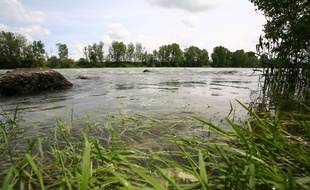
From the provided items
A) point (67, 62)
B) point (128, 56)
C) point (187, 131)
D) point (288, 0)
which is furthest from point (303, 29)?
point (128, 56)

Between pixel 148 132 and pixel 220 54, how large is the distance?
107089mm

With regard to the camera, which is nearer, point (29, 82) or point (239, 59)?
point (29, 82)

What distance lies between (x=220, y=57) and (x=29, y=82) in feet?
341

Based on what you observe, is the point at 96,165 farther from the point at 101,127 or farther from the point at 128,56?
the point at 128,56

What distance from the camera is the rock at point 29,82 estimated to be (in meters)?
6.21

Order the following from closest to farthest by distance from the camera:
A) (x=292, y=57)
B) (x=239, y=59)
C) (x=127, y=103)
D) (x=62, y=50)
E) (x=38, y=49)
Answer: (x=127, y=103)
(x=292, y=57)
(x=38, y=49)
(x=62, y=50)
(x=239, y=59)

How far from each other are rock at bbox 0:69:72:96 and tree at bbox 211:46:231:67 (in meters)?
99.1

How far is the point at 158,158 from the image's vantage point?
4.95 feet

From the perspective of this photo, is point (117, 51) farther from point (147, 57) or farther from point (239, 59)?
point (239, 59)

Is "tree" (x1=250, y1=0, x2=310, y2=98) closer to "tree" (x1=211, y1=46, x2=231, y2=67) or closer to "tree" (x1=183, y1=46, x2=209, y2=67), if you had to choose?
"tree" (x1=183, y1=46, x2=209, y2=67)

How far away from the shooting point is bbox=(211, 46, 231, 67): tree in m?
96.8

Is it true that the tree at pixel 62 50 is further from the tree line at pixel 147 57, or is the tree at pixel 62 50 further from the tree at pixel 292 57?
the tree at pixel 292 57

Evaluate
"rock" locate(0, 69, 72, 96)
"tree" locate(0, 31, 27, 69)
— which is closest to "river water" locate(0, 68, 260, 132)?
"rock" locate(0, 69, 72, 96)

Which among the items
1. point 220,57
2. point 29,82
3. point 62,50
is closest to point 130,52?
point 62,50
